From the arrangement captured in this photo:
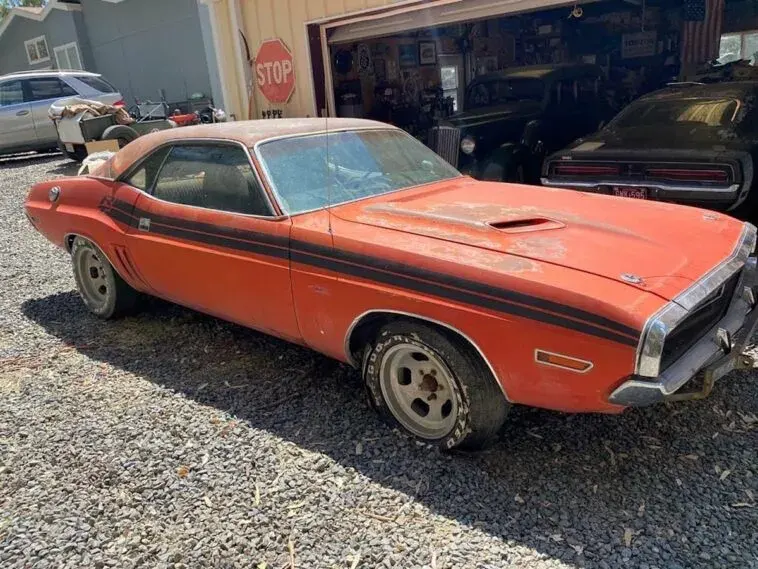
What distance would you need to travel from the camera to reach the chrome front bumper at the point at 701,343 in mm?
2270

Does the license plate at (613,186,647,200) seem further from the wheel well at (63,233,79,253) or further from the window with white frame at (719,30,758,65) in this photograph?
the window with white frame at (719,30,758,65)

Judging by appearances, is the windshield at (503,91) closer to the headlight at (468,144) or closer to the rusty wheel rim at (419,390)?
the headlight at (468,144)

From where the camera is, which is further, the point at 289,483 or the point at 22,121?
the point at 22,121

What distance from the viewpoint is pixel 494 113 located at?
8.02 metres

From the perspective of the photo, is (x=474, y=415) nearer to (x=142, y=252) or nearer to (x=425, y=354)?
(x=425, y=354)

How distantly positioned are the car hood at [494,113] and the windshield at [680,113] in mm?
1865

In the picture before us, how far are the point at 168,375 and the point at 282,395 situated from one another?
0.81 meters

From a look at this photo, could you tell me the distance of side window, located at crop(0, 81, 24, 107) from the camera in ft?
43.4

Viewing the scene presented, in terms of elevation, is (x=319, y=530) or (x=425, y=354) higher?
(x=425, y=354)

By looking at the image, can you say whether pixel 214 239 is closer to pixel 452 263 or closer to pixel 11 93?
pixel 452 263

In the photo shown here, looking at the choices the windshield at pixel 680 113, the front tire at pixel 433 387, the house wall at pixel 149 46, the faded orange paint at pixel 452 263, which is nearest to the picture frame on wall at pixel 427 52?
the house wall at pixel 149 46

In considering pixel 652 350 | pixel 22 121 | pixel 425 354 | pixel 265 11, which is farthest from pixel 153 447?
pixel 22 121

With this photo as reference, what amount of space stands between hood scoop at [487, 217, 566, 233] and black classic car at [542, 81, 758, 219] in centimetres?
251

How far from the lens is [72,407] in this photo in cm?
353
